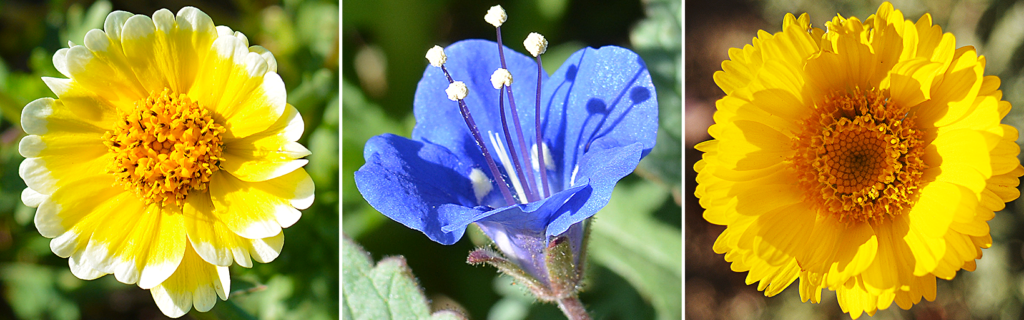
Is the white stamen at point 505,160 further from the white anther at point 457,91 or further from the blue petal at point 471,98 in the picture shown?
the white anther at point 457,91

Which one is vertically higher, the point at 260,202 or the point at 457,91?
the point at 457,91

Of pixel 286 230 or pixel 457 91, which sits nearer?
pixel 457 91

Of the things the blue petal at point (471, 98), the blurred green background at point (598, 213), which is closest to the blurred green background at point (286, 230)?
the blurred green background at point (598, 213)

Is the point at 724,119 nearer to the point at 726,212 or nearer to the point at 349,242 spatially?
the point at 726,212

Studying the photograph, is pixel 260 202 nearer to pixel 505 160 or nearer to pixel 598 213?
pixel 505 160

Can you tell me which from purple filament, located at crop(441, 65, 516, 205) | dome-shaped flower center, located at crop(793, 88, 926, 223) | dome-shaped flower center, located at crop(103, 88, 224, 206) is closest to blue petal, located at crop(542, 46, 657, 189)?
purple filament, located at crop(441, 65, 516, 205)

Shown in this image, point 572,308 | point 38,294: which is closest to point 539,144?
point 572,308

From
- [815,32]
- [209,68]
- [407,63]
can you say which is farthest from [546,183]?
[407,63]
